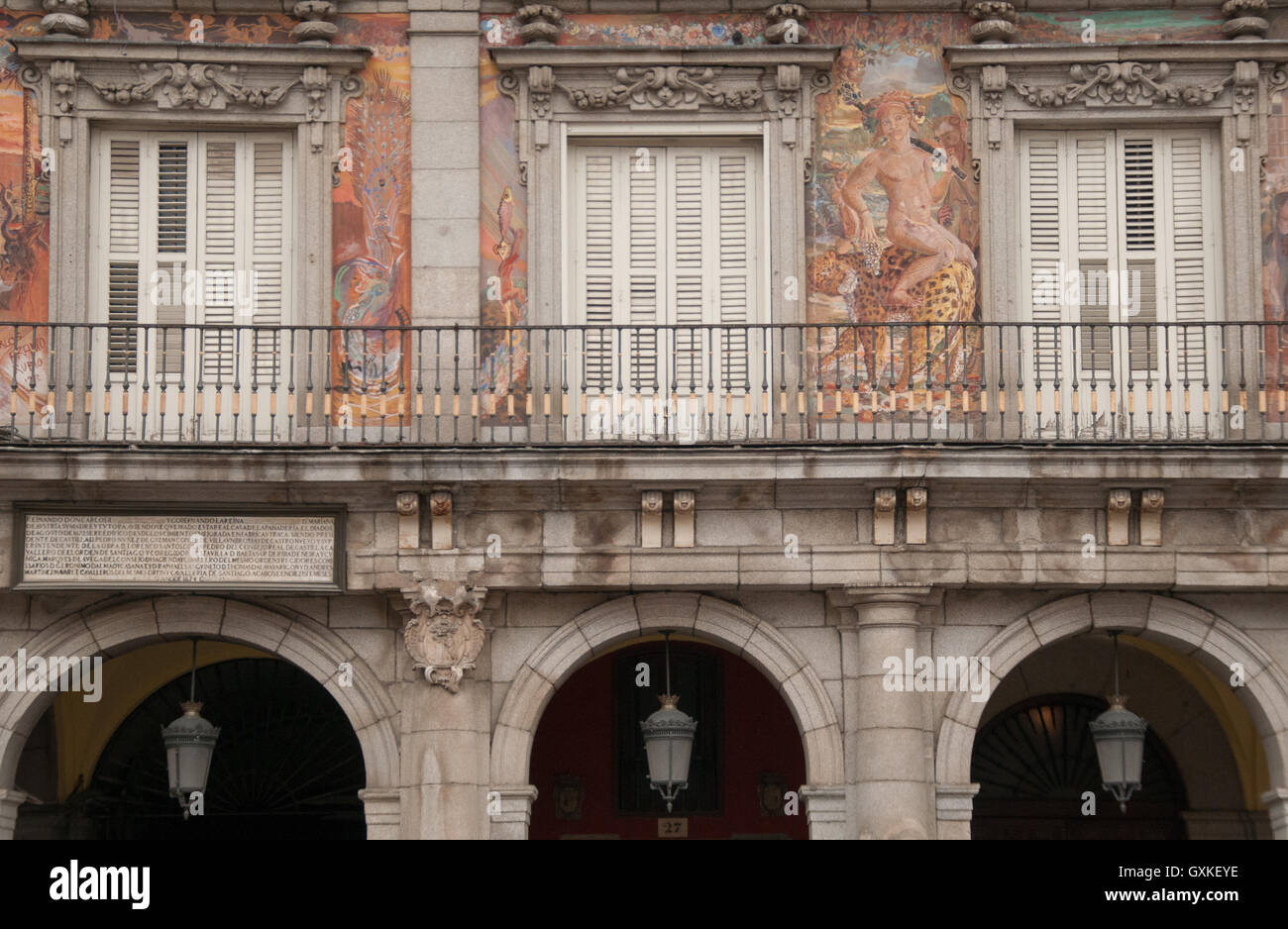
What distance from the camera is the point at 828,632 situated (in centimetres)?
1588

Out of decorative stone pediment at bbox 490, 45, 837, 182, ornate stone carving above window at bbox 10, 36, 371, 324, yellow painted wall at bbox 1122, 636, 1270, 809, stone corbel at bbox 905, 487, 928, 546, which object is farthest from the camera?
yellow painted wall at bbox 1122, 636, 1270, 809

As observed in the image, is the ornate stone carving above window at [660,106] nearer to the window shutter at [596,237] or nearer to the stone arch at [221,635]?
the window shutter at [596,237]

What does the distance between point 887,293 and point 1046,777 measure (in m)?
4.57

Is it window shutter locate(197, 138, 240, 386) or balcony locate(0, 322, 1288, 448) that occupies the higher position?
window shutter locate(197, 138, 240, 386)

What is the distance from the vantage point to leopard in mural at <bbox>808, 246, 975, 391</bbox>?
16.4 metres

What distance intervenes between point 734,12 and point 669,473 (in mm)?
3610

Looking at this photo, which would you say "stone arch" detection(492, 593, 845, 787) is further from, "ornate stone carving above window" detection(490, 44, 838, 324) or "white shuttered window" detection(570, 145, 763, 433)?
"ornate stone carving above window" detection(490, 44, 838, 324)

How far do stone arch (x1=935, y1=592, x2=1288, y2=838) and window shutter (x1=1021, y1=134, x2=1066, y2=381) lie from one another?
6.95 feet

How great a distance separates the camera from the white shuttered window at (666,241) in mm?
16672

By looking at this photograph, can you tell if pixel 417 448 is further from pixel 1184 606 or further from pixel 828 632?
pixel 1184 606

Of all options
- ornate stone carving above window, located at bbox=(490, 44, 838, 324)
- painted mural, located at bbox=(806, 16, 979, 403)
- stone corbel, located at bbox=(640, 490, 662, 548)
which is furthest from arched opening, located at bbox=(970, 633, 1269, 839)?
ornate stone carving above window, located at bbox=(490, 44, 838, 324)

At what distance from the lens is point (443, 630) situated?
51.3ft

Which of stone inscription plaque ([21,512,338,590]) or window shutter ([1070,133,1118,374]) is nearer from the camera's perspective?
stone inscription plaque ([21,512,338,590])

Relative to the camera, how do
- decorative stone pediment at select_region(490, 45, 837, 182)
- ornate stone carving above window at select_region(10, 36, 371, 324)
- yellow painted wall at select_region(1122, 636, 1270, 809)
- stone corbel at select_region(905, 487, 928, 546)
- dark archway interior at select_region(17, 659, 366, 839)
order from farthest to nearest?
1. dark archway interior at select_region(17, 659, 366, 839)
2. yellow painted wall at select_region(1122, 636, 1270, 809)
3. decorative stone pediment at select_region(490, 45, 837, 182)
4. ornate stone carving above window at select_region(10, 36, 371, 324)
5. stone corbel at select_region(905, 487, 928, 546)
